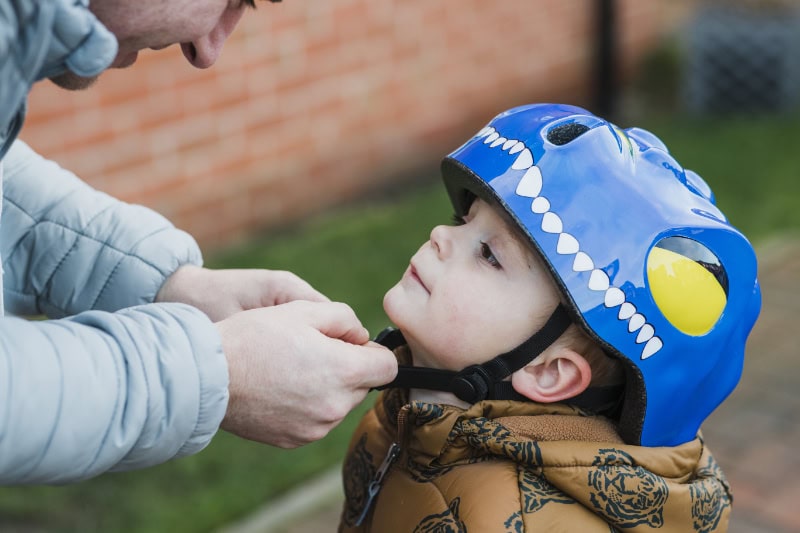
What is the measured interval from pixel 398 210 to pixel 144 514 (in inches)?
121

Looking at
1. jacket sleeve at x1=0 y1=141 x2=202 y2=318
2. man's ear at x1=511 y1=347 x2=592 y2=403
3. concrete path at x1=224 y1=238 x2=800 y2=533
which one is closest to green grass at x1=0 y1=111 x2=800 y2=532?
concrete path at x1=224 y1=238 x2=800 y2=533

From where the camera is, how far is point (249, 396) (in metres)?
2.07

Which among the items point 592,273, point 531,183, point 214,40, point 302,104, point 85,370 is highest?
point 214,40

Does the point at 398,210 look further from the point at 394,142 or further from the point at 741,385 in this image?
the point at 741,385

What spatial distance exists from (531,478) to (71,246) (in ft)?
3.69

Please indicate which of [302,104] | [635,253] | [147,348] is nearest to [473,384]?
[635,253]

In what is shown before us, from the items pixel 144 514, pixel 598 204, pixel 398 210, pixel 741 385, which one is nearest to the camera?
pixel 598 204

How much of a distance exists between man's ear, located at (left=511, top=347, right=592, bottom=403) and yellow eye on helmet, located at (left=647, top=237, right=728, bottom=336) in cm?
21

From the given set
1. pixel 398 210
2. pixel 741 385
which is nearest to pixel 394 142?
pixel 398 210

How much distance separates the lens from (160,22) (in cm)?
196

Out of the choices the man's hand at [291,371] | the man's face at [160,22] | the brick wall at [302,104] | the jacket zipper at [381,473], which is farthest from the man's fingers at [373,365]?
the brick wall at [302,104]

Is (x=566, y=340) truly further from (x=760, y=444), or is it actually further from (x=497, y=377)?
(x=760, y=444)

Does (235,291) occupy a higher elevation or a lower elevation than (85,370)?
lower

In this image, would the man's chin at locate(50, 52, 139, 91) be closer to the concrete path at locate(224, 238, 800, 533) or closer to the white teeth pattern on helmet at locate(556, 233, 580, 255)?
the white teeth pattern on helmet at locate(556, 233, 580, 255)
